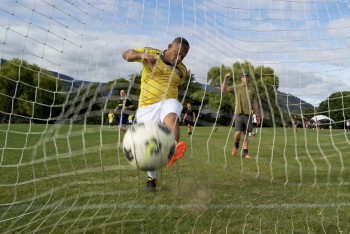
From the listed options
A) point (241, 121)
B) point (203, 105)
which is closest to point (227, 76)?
point (203, 105)

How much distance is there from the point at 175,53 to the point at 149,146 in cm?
132

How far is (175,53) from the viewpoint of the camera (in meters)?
4.19

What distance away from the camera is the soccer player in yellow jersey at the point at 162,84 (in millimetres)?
4094

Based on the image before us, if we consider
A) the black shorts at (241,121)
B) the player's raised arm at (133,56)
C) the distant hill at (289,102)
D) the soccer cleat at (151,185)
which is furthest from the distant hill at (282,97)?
the black shorts at (241,121)

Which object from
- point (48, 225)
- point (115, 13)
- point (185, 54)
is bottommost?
point (48, 225)

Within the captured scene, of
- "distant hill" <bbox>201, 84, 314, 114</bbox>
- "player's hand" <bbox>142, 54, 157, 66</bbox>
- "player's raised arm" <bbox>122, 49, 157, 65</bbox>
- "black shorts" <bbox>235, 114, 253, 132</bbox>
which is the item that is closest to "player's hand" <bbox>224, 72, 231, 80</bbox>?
"distant hill" <bbox>201, 84, 314, 114</bbox>

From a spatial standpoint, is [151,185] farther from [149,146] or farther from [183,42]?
[183,42]

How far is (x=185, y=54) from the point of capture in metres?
4.16

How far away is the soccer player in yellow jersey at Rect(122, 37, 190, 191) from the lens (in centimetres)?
409

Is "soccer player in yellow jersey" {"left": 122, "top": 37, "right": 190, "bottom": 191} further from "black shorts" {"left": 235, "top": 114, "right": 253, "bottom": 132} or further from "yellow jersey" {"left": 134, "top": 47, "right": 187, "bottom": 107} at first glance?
"black shorts" {"left": 235, "top": 114, "right": 253, "bottom": 132}

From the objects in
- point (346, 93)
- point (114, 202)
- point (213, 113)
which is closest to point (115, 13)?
point (213, 113)

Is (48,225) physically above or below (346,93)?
below

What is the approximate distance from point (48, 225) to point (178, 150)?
154 centimetres

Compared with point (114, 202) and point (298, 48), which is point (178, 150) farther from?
point (298, 48)
